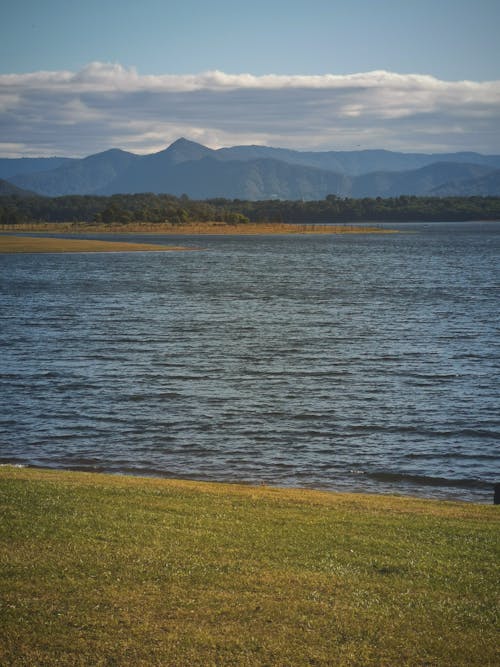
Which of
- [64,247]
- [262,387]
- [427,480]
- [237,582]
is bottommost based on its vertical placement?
[427,480]

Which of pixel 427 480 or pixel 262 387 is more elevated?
pixel 262 387

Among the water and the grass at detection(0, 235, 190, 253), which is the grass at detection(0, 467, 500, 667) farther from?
the grass at detection(0, 235, 190, 253)

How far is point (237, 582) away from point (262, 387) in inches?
903

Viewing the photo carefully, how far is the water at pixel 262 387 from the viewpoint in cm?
2391

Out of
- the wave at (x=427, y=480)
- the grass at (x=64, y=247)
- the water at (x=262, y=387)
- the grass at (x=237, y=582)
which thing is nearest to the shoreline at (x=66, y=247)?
the grass at (x=64, y=247)

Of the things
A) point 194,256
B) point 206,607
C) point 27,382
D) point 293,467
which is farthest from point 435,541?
point 194,256

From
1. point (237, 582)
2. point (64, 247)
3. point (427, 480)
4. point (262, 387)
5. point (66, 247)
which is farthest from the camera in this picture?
point (66, 247)

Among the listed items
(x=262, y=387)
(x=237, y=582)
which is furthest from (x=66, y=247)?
(x=237, y=582)

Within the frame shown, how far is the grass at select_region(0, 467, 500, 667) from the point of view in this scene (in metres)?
9.59

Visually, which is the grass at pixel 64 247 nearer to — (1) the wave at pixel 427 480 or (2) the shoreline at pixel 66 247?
(2) the shoreline at pixel 66 247

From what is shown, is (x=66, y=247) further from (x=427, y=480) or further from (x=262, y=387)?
(x=427, y=480)

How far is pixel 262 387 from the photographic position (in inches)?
1351

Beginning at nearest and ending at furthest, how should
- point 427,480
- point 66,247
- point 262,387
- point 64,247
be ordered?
point 427,480 < point 262,387 < point 64,247 < point 66,247

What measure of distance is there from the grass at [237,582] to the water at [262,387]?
286 inches
